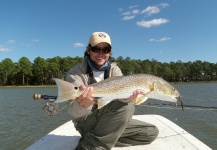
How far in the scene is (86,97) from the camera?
143 inches

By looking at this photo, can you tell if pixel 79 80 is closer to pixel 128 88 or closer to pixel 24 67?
pixel 128 88

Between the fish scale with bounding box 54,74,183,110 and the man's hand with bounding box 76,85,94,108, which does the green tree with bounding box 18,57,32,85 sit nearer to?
the man's hand with bounding box 76,85,94,108

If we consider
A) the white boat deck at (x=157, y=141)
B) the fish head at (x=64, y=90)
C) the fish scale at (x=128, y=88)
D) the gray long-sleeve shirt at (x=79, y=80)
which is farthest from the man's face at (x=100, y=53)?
the white boat deck at (x=157, y=141)

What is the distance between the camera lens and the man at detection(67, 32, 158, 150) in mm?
4156

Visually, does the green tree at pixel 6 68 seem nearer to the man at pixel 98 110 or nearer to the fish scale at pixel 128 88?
the man at pixel 98 110

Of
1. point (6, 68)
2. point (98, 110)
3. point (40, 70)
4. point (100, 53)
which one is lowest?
point (98, 110)

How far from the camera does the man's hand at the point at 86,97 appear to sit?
354 cm

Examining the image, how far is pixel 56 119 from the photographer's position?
1385 cm

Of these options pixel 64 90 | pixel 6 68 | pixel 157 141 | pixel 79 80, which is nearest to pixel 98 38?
pixel 79 80

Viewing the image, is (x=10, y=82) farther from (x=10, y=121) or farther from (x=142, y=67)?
(x=10, y=121)

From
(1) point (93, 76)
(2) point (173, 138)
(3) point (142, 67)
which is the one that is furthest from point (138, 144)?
(3) point (142, 67)

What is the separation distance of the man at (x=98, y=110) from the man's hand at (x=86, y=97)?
0.06 feet

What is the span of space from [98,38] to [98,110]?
45.7 inches

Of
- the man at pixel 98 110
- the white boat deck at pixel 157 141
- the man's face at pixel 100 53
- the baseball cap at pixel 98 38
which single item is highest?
the baseball cap at pixel 98 38
